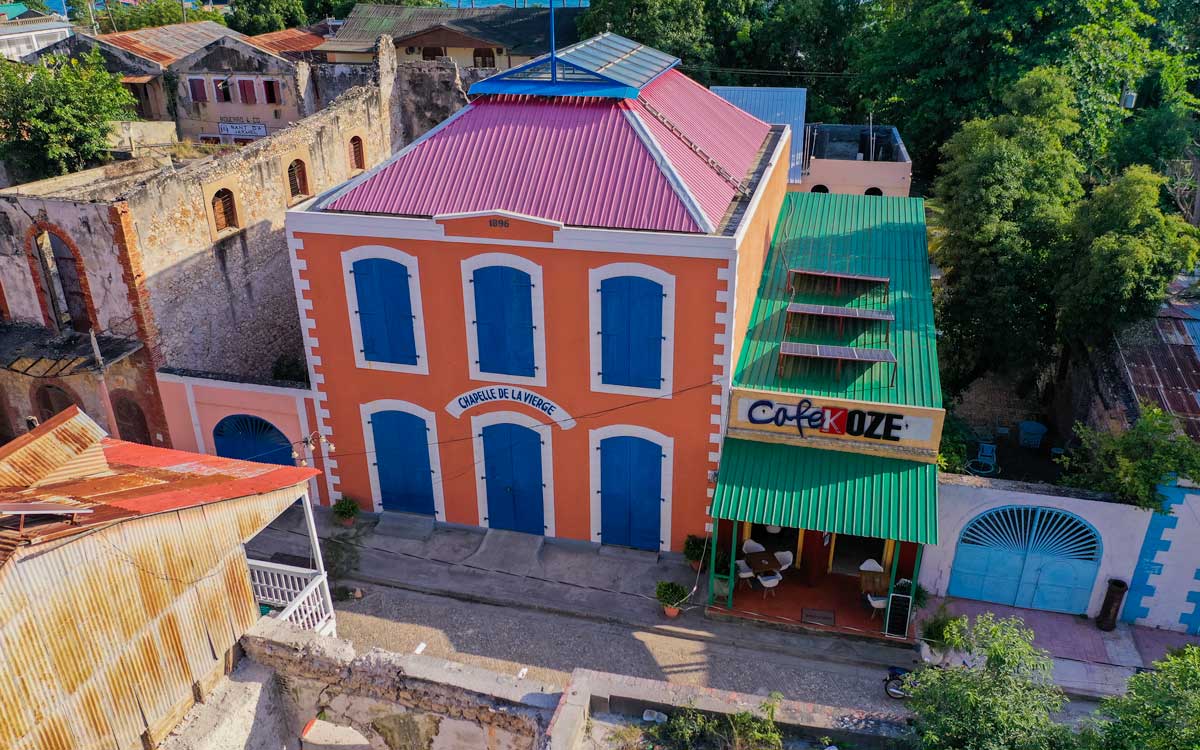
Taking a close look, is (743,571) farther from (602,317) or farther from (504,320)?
(504,320)

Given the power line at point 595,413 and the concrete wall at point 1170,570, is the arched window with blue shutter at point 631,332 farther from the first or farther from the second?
the concrete wall at point 1170,570

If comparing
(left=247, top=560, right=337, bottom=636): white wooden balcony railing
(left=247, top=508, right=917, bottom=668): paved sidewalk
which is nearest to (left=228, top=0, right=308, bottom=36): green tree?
(left=247, top=508, right=917, bottom=668): paved sidewalk

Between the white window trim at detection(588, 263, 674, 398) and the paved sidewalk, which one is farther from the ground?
the white window trim at detection(588, 263, 674, 398)

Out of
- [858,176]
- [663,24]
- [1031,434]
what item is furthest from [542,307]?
[663,24]

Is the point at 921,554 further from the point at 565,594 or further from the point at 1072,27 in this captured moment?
the point at 1072,27

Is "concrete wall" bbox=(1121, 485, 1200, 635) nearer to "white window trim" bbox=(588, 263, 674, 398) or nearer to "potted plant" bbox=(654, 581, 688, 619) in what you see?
"potted plant" bbox=(654, 581, 688, 619)

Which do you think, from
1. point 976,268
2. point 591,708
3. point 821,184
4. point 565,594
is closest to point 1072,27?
point 821,184
